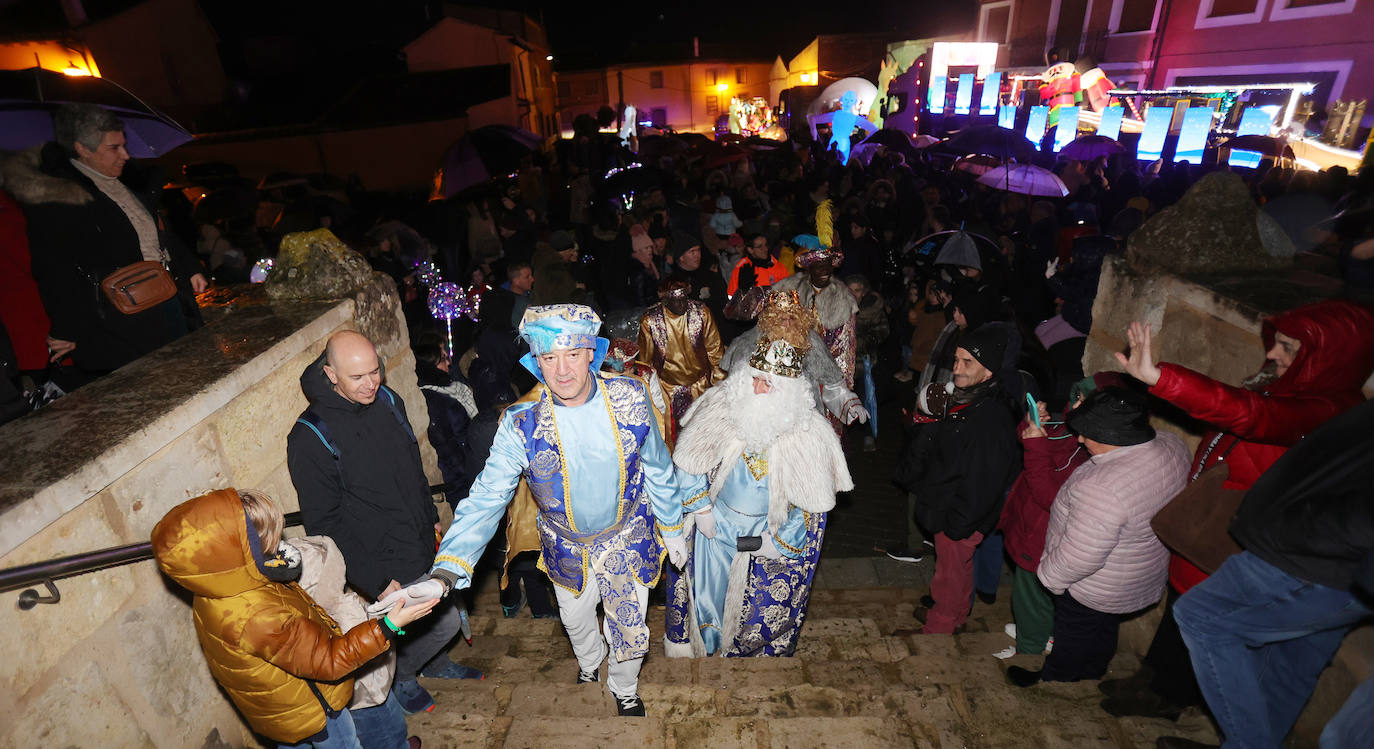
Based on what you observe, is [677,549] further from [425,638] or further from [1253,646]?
[1253,646]

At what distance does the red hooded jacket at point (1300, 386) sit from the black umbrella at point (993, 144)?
7.05 m

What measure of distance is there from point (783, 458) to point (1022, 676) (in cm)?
180

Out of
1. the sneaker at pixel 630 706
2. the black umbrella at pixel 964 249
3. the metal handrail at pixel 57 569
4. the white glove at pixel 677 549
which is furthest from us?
the black umbrella at pixel 964 249

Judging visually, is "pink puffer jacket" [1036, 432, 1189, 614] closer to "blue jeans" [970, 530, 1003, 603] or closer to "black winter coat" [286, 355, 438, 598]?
"blue jeans" [970, 530, 1003, 603]

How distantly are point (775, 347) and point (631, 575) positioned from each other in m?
1.43

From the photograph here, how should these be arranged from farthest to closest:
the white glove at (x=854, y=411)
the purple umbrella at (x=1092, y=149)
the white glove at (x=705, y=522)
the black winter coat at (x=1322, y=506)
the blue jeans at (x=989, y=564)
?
the purple umbrella at (x=1092, y=149) → the white glove at (x=854, y=411) → the blue jeans at (x=989, y=564) → the white glove at (x=705, y=522) → the black winter coat at (x=1322, y=506)

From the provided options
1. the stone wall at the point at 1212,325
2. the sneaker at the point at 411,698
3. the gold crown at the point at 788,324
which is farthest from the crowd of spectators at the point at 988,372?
the sneaker at the point at 411,698

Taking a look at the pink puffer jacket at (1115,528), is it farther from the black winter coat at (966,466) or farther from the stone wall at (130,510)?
the stone wall at (130,510)

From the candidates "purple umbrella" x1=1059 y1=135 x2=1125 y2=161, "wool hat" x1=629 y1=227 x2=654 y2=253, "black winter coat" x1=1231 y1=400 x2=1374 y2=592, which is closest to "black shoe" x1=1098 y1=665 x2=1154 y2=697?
"black winter coat" x1=1231 y1=400 x2=1374 y2=592

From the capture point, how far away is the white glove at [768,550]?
357cm

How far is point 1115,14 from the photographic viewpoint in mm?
20328

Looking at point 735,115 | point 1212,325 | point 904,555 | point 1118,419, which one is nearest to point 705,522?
point 1118,419

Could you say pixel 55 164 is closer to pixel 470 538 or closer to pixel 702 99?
pixel 470 538

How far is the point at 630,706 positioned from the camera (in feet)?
10.6
